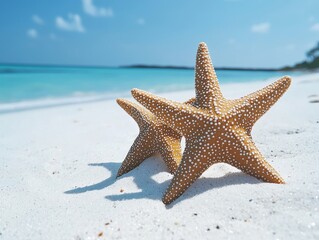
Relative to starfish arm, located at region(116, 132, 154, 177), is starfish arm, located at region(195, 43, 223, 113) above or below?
above

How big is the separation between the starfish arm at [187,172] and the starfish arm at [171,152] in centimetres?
54

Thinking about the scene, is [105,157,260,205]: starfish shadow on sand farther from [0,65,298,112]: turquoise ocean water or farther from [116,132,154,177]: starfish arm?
[0,65,298,112]: turquoise ocean water

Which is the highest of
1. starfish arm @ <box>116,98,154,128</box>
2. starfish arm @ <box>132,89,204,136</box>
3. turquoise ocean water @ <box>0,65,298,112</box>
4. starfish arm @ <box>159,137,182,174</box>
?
starfish arm @ <box>132,89,204,136</box>

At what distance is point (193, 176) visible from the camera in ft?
10.2

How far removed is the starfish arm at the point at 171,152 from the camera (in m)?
3.69

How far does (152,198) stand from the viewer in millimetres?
3207

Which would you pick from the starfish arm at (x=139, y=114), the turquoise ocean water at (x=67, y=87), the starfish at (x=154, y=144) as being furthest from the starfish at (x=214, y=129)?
the turquoise ocean water at (x=67, y=87)

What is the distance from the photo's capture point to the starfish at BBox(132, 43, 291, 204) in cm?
312

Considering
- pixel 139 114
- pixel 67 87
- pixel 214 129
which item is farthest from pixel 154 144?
pixel 67 87

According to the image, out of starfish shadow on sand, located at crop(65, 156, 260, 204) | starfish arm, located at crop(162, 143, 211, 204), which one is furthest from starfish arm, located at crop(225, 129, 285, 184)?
starfish arm, located at crop(162, 143, 211, 204)

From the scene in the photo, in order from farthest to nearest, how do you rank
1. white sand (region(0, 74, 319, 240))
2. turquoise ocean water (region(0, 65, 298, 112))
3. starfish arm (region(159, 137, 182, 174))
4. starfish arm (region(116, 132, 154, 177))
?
1. turquoise ocean water (region(0, 65, 298, 112))
2. starfish arm (region(116, 132, 154, 177))
3. starfish arm (region(159, 137, 182, 174))
4. white sand (region(0, 74, 319, 240))

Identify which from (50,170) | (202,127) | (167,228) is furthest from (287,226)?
(50,170)

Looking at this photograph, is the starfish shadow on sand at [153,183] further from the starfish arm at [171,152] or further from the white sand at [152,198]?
the starfish arm at [171,152]

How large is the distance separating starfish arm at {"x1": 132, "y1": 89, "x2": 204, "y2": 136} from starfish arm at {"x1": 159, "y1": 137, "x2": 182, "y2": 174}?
1.64ft
